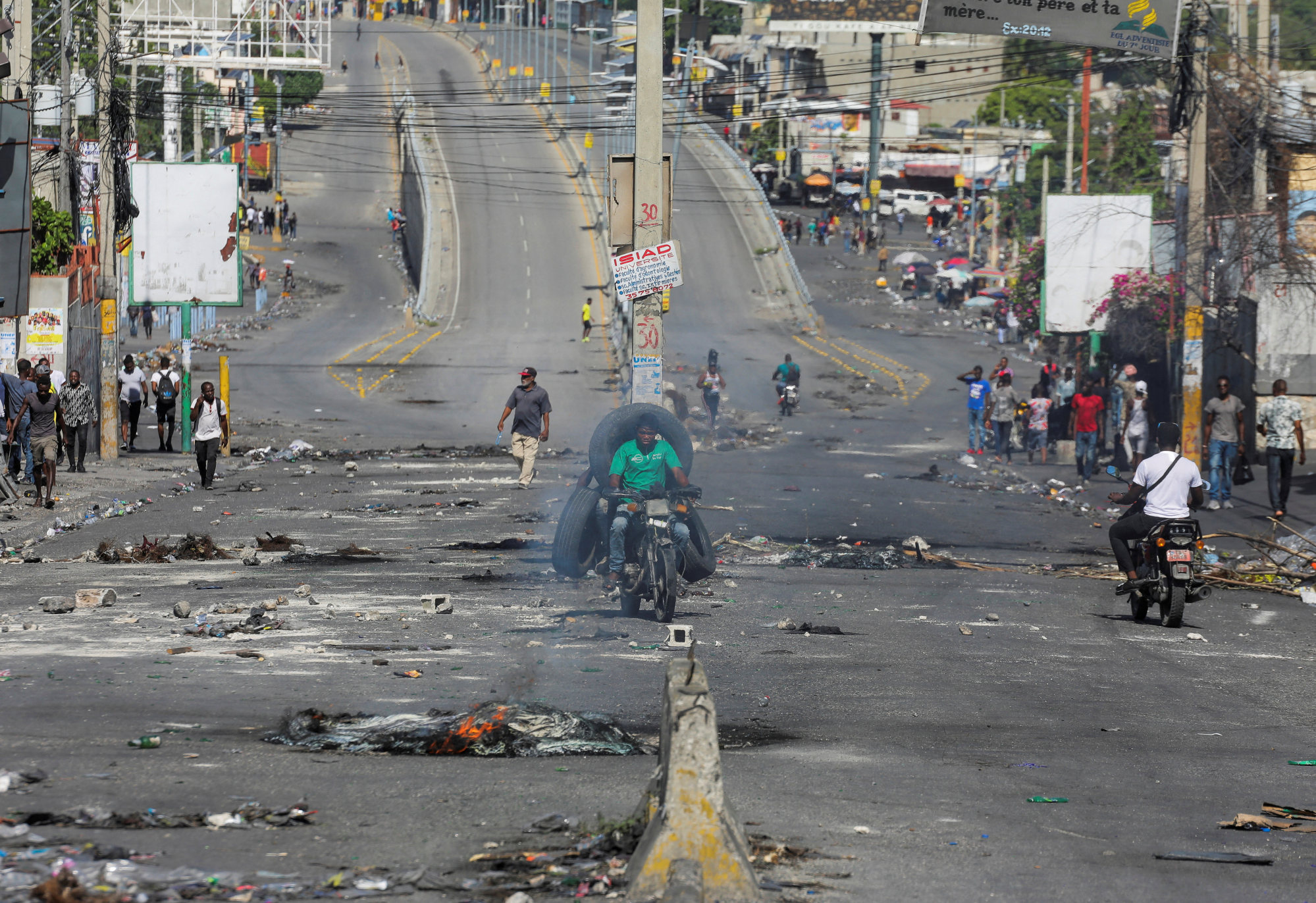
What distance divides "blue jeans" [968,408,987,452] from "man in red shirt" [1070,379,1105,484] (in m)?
4.62

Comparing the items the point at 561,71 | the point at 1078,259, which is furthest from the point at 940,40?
the point at 1078,259

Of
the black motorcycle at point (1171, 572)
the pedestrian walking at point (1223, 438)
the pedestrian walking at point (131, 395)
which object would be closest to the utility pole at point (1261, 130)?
the pedestrian walking at point (1223, 438)

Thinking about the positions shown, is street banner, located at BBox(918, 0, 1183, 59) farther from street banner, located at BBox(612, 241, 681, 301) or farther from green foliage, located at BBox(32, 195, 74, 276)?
green foliage, located at BBox(32, 195, 74, 276)

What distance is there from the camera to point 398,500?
21188 millimetres

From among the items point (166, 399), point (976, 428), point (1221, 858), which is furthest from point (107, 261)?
point (1221, 858)

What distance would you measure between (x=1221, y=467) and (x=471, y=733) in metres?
16.4

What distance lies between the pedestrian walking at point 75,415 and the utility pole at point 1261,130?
1833cm

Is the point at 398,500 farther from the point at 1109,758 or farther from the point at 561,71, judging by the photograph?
the point at 561,71

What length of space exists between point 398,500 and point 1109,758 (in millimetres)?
14456

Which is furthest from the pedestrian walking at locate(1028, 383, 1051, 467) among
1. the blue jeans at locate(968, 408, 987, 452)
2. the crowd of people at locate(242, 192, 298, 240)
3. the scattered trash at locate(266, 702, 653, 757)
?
the crowd of people at locate(242, 192, 298, 240)

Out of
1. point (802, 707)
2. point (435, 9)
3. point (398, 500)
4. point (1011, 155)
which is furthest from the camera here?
point (435, 9)

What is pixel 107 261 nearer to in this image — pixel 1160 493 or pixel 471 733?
pixel 1160 493

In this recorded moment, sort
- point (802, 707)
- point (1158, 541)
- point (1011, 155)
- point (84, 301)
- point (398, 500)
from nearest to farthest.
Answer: point (802, 707), point (1158, 541), point (398, 500), point (84, 301), point (1011, 155)

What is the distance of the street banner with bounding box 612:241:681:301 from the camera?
Answer: 14289mm
